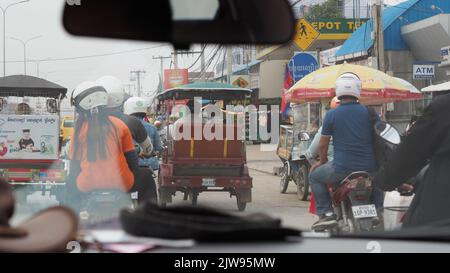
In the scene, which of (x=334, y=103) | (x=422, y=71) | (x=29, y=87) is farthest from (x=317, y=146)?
(x=422, y=71)

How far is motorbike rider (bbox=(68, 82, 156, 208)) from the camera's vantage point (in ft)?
7.86

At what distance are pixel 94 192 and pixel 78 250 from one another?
33.9 inches

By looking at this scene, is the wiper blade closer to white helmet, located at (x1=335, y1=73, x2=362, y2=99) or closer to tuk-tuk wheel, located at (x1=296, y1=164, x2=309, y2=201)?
white helmet, located at (x1=335, y1=73, x2=362, y2=99)

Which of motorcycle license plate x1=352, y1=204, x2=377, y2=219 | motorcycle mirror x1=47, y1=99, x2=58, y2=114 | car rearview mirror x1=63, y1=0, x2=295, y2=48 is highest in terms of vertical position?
car rearview mirror x1=63, y1=0, x2=295, y2=48

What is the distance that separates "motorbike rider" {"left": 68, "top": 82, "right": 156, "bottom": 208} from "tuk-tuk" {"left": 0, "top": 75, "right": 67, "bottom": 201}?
0.29ft

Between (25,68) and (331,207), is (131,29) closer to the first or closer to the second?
(25,68)

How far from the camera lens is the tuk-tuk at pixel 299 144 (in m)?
A: 6.44

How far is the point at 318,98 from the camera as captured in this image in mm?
6086

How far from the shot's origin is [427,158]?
281 centimetres

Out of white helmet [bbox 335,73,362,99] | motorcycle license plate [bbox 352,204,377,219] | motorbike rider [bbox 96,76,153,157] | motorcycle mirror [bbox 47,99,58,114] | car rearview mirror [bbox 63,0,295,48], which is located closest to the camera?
car rearview mirror [bbox 63,0,295,48]

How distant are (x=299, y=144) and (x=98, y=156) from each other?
7608 millimetres

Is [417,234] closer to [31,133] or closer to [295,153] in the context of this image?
[31,133]

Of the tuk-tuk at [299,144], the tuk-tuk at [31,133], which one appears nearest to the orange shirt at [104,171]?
the tuk-tuk at [31,133]

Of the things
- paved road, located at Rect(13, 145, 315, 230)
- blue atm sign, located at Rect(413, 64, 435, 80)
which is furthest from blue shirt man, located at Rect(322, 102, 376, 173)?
blue atm sign, located at Rect(413, 64, 435, 80)
